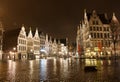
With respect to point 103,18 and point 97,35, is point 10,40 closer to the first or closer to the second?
point 97,35

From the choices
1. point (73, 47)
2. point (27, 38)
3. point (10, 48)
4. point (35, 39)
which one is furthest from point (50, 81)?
point (73, 47)

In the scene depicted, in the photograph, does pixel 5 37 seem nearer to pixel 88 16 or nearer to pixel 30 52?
pixel 30 52

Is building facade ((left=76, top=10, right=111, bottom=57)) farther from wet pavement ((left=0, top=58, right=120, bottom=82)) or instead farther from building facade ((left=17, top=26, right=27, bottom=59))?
wet pavement ((left=0, top=58, right=120, bottom=82))

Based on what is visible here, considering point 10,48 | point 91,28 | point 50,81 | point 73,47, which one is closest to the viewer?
point 50,81

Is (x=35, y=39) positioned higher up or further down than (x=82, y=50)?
higher up

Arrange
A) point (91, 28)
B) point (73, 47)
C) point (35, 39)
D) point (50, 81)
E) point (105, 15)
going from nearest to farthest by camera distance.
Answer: point (50, 81) → point (91, 28) → point (105, 15) → point (35, 39) → point (73, 47)

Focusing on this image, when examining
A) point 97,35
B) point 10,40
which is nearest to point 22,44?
point 10,40

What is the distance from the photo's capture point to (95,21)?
96938 millimetres

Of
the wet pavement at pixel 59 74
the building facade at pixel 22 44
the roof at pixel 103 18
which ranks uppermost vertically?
the roof at pixel 103 18

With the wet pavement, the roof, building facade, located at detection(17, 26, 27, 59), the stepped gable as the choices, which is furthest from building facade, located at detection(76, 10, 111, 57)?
the wet pavement

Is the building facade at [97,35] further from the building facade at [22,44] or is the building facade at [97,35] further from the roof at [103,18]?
the building facade at [22,44]

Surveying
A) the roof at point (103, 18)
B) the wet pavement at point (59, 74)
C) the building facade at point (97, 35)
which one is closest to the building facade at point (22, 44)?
the building facade at point (97, 35)

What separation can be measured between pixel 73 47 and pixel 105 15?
312 ft

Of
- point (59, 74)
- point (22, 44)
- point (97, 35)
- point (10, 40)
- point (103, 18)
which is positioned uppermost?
point (103, 18)
